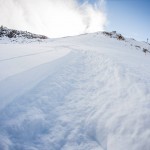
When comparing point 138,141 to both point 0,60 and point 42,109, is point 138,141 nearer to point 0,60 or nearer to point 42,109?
point 42,109

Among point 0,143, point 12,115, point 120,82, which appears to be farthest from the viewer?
point 120,82

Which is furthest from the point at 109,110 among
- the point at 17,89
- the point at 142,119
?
the point at 17,89

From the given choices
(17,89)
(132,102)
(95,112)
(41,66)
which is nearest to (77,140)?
(95,112)

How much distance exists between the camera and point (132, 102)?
388 cm

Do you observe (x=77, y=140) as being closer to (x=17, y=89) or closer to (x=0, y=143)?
(x=0, y=143)

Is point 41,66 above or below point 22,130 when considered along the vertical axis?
above

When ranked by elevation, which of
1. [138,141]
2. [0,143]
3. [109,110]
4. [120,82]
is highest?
[120,82]

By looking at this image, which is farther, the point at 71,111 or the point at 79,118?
the point at 71,111

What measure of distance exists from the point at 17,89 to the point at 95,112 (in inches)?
68.3

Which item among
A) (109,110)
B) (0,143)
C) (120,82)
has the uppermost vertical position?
(120,82)

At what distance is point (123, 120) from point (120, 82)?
1.88 meters

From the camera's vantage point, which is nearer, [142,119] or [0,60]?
[142,119]

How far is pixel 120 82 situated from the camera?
5156 millimetres

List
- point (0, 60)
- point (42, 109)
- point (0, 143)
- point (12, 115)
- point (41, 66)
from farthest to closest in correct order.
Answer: point (41, 66), point (0, 60), point (42, 109), point (12, 115), point (0, 143)
